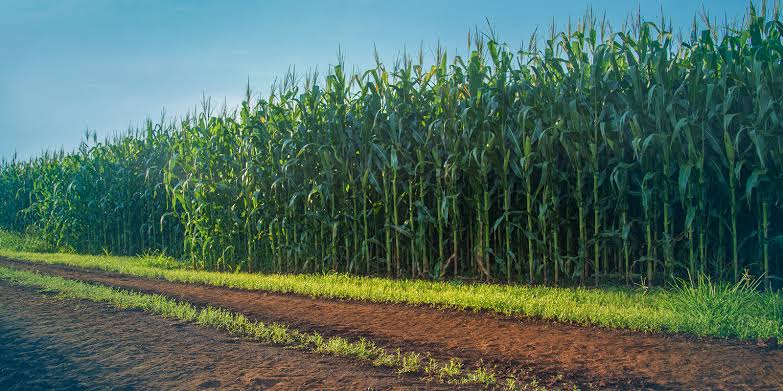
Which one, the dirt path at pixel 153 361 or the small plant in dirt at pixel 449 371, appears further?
the small plant in dirt at pixel 449 371

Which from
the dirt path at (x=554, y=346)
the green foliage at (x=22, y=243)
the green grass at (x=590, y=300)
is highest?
the green foliage at (x=22, y=243)

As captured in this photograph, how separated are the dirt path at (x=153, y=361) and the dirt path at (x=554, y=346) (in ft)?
3.33

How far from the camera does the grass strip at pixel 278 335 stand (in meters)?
4.39

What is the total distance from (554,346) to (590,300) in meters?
2.28

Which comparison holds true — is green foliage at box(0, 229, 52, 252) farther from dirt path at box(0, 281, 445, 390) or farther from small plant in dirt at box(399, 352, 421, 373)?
small plant in dirt at box(399, 352, 421, 373)

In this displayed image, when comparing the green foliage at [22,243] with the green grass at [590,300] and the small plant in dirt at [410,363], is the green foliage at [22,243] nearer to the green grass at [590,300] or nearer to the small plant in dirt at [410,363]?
the green grass at [590,300]

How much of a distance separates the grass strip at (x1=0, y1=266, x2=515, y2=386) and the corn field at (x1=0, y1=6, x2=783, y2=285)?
3828 mm

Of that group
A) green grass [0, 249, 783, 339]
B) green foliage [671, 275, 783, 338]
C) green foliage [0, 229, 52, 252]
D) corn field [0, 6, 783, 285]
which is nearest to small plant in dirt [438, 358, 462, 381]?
green grass [0, 249, 783, 339]

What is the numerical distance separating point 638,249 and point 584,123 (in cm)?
229

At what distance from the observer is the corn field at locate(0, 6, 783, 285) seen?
816 centimetres

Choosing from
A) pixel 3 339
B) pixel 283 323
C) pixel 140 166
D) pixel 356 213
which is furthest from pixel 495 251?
pixel 140 166

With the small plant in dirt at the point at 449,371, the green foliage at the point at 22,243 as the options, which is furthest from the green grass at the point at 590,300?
the green foliage at the point at 22,243

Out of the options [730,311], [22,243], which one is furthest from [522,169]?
[22,243]

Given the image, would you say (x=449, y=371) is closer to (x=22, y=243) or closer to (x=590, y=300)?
(x=590, y=300)
